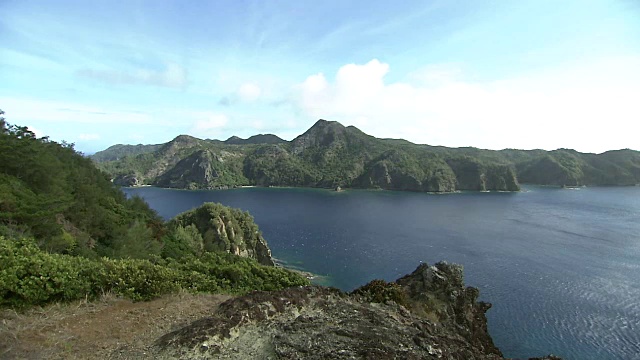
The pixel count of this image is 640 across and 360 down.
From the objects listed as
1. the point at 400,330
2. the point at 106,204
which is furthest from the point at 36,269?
the point at 106,204

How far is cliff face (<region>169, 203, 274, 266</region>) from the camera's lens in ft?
182

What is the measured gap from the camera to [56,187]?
28.5 meters

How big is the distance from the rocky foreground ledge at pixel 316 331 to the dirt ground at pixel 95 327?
3.32ft

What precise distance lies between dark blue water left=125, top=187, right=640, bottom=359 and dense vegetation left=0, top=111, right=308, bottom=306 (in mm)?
33455

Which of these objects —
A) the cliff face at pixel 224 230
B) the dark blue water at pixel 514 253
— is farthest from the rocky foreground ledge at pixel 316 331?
the cliff face at pixel 224 230

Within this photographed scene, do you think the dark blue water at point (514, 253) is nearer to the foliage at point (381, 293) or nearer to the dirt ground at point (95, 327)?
the foliage at point (381, 293)

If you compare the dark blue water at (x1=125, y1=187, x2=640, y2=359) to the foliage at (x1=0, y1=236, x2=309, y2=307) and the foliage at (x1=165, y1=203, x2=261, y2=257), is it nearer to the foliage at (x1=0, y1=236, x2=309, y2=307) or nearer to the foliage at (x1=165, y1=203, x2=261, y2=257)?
the foliage at (x1=165, y1=203, x2=261, y2=257)

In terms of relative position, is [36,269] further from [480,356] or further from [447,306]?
[447,306]

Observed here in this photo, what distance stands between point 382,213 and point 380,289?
11315 cm

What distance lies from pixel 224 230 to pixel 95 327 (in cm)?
4920

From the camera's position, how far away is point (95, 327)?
1076 centimetres

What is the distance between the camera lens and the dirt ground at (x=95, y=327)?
9.30m

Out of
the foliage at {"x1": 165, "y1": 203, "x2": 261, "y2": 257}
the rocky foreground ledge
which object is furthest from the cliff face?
the rocky foreground ledge

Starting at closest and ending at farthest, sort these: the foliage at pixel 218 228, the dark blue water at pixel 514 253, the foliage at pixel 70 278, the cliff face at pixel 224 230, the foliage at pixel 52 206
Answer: the foliage at pixel 70 278, the foliage at pixel 52 206, the dark blue water at pixel 514 253, the foliage at pixel 218 228, the cliff face at pixel 224 230
